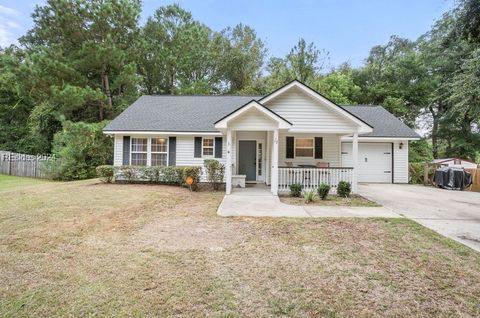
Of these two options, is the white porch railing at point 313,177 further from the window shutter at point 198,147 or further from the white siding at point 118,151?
the white siding at point 118,151

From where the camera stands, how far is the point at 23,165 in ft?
57.0

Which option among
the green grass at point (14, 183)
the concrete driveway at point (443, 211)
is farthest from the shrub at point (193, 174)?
the green grass at point (14, 183)

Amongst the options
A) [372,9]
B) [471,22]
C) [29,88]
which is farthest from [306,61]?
[29,88]

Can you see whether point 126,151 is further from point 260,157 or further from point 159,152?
point 260,157

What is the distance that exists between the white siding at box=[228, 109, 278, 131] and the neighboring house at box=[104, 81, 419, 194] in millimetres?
39

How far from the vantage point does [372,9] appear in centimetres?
1752

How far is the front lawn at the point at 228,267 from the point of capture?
10.1 ft

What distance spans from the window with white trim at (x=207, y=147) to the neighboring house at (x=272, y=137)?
26 millimetres

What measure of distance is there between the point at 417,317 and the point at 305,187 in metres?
8.12

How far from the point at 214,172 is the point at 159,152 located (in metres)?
3.80

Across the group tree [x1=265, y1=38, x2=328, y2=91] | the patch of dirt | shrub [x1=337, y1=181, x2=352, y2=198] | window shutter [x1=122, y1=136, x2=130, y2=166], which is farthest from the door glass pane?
tree [x1=265, y1=38, x2=328, y2=91]

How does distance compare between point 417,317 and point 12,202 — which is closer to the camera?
point 417,317

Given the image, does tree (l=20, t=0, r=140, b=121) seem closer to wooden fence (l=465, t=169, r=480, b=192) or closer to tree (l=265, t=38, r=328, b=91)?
tree (l=265, t=38, r=328, b=91)

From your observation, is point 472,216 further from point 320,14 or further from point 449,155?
point 320,14
